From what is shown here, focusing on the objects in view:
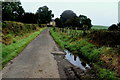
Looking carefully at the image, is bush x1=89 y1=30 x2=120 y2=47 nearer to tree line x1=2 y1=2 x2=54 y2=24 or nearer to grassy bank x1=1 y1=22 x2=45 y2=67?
grassy bank x1=1 y1=22 x2=45 y2=67

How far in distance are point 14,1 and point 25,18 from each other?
1420 cm

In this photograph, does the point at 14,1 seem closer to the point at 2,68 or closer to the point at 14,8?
the point at 14,8

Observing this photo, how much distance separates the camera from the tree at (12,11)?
6628cm

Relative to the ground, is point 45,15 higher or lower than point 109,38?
higher

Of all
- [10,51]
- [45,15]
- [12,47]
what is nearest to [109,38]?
[10,51]

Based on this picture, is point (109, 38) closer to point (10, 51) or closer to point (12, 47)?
point (10, 51)

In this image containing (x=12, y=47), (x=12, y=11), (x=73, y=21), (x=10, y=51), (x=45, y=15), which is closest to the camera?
(x=10, y=51)

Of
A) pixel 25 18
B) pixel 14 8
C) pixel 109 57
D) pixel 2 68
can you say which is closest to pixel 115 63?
pixel 109 57

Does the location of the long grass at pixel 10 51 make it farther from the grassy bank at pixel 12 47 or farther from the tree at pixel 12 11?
the tree at pixel 12 11

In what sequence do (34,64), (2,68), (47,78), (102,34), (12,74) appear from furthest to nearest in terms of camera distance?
(102,34) < (34,64) < (2,68) < (12,74) < (47,78)

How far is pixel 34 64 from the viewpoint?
10367 mm

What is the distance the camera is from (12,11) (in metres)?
76.2

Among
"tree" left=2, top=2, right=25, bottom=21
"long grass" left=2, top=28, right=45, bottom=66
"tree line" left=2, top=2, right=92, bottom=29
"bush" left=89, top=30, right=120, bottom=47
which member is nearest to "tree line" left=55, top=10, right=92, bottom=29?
"tree line" left=2, top=2, right=92, bottom=29

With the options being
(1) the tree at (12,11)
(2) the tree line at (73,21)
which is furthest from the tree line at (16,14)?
(2) the tree line at (73,21)
